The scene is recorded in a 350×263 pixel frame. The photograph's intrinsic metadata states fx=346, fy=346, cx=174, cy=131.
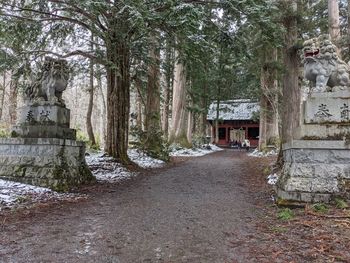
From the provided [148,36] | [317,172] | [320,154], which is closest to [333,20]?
[148,36]

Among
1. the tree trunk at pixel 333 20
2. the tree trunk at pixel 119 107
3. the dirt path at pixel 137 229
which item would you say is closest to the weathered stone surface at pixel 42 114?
the dirt path at pixel 137 229

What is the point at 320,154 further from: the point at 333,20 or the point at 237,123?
the point at 237,123

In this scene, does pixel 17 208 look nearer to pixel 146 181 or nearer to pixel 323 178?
pixel 146 181

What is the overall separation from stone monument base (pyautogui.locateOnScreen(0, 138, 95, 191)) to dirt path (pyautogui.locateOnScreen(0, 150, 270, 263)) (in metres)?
0.87

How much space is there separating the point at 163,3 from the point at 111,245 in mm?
6446

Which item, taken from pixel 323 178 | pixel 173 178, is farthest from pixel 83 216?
pixel 173 178

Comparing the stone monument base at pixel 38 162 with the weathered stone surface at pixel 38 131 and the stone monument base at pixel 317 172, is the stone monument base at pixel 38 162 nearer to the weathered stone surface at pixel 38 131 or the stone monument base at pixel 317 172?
the weathered stone surface at pixel 38 131

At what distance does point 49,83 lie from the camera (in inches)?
320

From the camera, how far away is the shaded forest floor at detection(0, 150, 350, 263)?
3715 millimetres

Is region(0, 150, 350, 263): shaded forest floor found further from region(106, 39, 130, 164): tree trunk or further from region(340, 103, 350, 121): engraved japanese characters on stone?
region(106, 39, 130, 164): tree trunk

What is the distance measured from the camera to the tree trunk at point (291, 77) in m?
10.8

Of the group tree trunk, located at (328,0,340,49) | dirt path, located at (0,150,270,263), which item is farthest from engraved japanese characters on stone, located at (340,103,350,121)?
tree trunk, located at (328,0,340,49)

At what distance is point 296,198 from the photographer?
5973mm

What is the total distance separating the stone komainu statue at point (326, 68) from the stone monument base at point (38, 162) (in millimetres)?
5565
